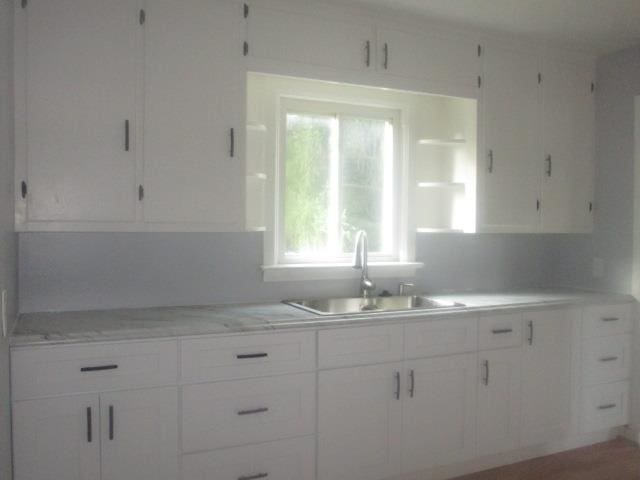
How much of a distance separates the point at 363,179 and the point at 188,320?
1.42 meters

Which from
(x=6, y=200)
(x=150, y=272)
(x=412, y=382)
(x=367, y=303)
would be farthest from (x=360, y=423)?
(x=6, y=200)

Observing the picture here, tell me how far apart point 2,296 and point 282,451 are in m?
1.27

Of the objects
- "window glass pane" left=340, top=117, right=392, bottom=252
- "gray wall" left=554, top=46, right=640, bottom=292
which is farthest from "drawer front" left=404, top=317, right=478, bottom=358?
"gray wall" left=554, top=46, right=640, bottom=292

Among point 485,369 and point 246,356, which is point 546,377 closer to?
point 485,369

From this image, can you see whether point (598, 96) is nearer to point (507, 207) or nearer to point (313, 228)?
point (507, 207)

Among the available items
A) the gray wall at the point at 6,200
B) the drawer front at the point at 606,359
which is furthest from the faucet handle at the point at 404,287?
the gray wall at the point at 6,200

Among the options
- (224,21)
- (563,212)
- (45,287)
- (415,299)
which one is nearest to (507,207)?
(563,212)

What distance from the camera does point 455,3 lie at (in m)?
2.75

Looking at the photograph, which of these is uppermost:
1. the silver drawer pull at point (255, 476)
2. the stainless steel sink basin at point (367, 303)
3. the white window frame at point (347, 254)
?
the white window frame at point (347, 254)

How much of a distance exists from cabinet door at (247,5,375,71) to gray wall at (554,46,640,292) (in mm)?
1634

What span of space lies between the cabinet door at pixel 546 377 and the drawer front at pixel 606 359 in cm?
14

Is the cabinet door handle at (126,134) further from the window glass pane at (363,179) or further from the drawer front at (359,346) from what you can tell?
the window glass pane at (363,179)

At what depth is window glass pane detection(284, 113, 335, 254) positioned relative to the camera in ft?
10.2

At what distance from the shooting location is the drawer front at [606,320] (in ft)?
10.5
